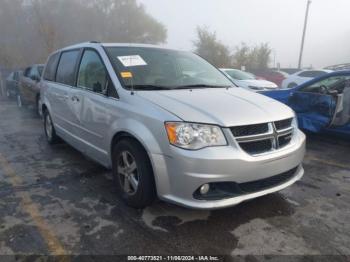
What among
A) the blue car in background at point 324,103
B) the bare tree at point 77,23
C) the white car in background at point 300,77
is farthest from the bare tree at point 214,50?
the blue car in background at point 324,103

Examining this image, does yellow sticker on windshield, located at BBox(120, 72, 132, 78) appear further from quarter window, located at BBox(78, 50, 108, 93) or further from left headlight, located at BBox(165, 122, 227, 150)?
left headlight, located at BBox(165, 122, 227, 150)

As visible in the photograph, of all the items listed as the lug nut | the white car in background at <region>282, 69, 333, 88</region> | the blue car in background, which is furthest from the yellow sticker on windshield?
the white car in background at <region>282, 69, 333, 88</region>

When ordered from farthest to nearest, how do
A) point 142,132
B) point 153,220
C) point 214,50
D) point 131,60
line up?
point 214,50, point 131,60, point 153,220, point 142,132

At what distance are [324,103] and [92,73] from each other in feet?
13.5

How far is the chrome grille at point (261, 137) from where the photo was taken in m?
2.86

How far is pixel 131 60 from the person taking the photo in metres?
3.83

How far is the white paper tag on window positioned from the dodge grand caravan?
13 millimetres

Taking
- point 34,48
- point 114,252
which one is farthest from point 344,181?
point 34,48

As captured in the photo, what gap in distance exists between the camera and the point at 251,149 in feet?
9.53

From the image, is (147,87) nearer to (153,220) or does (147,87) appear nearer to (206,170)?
(206,170)

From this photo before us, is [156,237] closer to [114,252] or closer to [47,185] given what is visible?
[114,252]

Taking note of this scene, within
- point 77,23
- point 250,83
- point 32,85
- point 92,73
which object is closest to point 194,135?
point 92,73

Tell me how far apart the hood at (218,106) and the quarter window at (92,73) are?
25.3 inches

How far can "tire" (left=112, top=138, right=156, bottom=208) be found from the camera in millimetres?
3064
